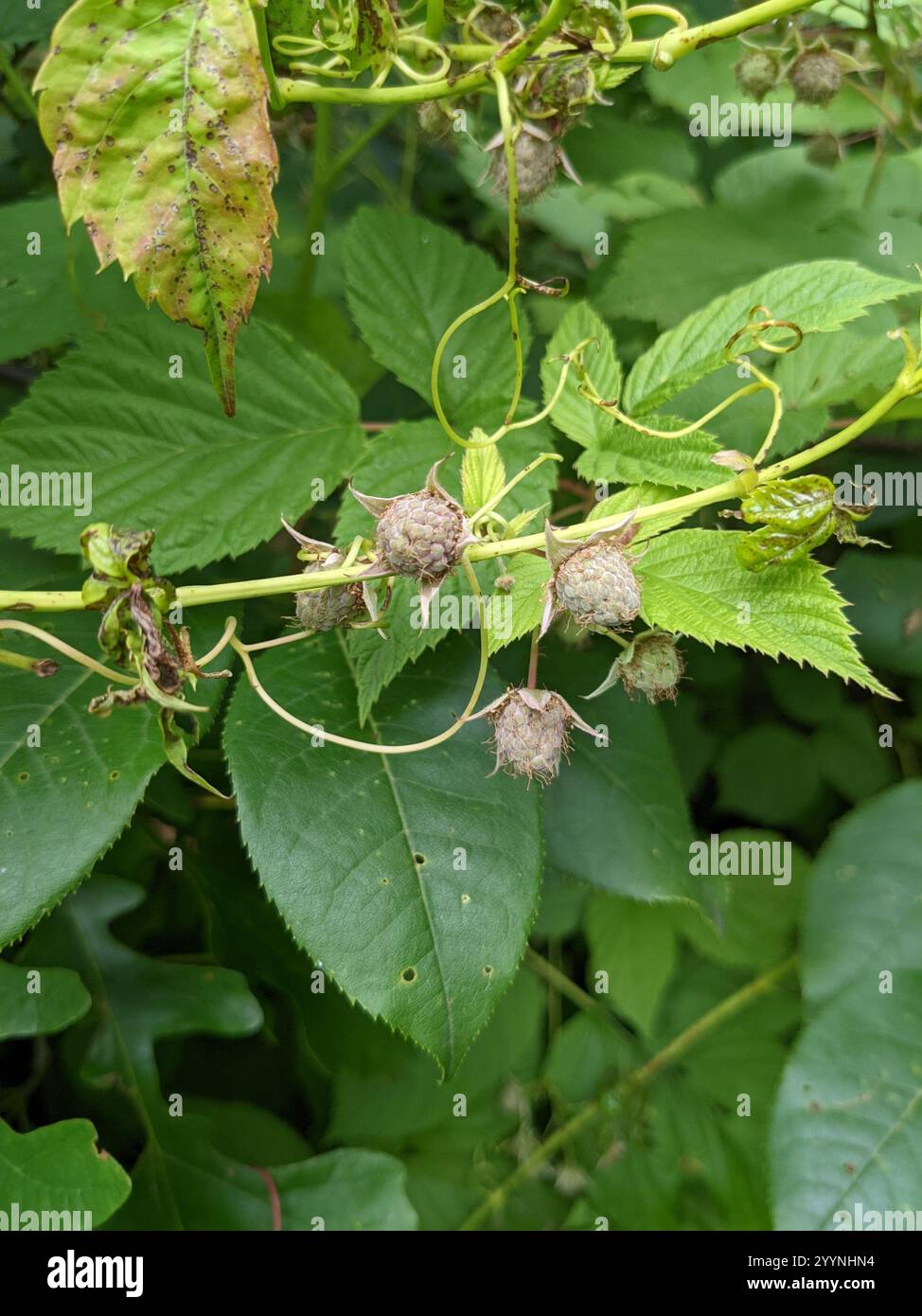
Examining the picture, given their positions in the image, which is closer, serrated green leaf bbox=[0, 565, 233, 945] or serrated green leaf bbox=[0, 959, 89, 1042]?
serrated green leaf bbox=[0, 565, 233, 945]

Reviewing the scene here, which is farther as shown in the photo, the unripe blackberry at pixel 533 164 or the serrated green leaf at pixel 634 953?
the serrated green leaf at pixel 634 953

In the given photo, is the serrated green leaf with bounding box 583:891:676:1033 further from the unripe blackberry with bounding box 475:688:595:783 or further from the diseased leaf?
the diseased leaf

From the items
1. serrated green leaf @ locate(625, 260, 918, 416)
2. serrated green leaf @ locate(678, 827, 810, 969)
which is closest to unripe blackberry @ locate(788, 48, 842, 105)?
serrated green leaf @ locate(625, 260, 918, 416)

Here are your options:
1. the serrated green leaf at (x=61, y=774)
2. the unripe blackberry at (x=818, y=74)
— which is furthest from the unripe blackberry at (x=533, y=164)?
the serrated green leaf at (x=61, y=774)

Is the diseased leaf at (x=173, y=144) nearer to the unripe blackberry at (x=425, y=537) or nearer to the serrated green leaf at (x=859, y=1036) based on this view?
the unripe blackberry at (x=425, y=537)

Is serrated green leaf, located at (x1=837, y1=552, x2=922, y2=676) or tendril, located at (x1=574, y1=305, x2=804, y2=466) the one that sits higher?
tendril, located at (x1=574, y1=305, x2=804, y2=466)

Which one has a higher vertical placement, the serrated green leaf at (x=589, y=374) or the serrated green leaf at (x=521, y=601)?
the serrated green leaf at (x=589, y=374)

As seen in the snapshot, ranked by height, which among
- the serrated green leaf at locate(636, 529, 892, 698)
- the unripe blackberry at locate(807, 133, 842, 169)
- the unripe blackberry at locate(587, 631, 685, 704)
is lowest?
the unripe blackberry at locate(587, 631, 685, 704)
